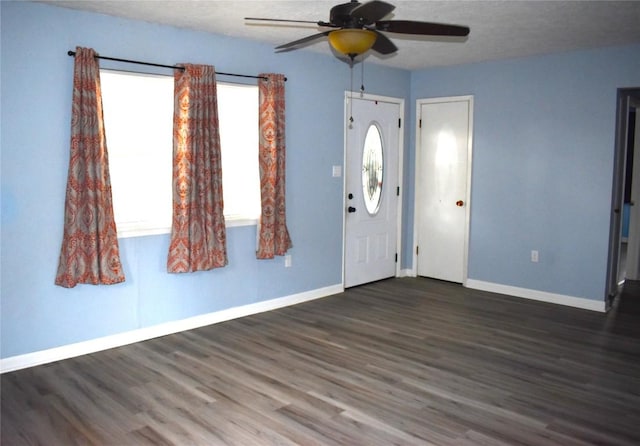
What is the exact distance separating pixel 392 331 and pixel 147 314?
2022 millimetres

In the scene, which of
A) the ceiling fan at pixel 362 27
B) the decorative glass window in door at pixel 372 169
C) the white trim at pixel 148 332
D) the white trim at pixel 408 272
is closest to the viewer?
the ceiling fan at pixel 362 27

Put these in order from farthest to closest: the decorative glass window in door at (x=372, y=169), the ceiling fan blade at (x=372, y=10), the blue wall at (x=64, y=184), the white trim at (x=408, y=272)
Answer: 1. the white trim at (x=408, y=272)
2. the decorative glass window in door at (x=372, y=169)
3. the blue wall at (x=64, y=184)
4. the ceiling fan blade at (x=372, y=10)

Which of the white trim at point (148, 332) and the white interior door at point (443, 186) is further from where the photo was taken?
the white interior door at point (443, 186)

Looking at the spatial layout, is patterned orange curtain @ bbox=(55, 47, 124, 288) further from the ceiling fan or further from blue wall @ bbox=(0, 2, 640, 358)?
the ceiling fan

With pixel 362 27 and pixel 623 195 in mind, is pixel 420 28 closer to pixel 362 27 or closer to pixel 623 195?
pixel 362 27

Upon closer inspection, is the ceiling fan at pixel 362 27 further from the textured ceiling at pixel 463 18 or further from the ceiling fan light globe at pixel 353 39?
the textured ceiling at pixel 463 18

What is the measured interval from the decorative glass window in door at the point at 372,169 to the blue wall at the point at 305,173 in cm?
45

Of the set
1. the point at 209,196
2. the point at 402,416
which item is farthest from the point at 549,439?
the point at 209,196

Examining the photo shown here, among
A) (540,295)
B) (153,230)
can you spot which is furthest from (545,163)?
(153,230)

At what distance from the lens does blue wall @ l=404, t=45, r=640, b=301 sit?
5.29 m

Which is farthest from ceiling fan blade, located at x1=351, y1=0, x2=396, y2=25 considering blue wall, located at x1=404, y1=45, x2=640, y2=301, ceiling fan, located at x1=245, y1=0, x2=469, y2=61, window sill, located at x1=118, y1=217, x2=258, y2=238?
blue wall, located at x1=404, y1=45, x2=640, y2=301

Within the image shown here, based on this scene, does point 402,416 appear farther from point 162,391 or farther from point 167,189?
point 167,189

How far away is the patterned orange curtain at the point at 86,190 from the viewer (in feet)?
12.6

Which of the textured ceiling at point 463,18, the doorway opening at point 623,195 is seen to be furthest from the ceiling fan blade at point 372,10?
the doorway opening at point 623,195
